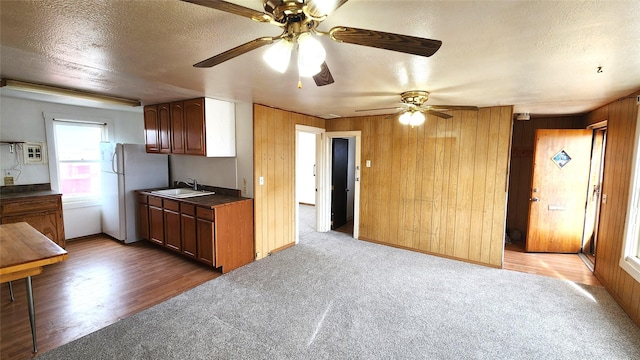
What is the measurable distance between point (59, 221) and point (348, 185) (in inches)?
191

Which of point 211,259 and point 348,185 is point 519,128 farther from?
point 211,259

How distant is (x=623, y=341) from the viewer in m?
2.21

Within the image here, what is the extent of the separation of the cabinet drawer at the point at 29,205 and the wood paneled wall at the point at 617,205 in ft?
22.5

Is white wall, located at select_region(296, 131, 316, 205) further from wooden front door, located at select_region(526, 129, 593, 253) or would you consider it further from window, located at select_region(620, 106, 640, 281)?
window, located at select_region(620, 106, 640, 281)

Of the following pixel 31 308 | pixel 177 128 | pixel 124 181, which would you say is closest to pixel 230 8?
pixel 31 308

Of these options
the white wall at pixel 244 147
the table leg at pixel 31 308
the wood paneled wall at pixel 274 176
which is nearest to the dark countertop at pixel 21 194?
the table leg at pixel 31 308

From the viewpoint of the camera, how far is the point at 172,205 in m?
3.77

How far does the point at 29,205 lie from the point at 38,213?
0.15 m

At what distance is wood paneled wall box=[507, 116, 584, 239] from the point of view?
4691 mm

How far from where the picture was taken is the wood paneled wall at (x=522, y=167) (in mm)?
4691

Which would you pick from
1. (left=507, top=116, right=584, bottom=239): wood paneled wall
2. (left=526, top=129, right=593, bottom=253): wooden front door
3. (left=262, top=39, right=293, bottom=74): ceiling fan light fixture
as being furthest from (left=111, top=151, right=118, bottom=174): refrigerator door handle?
(left=507, top=116, right=584, bottom=239): wood paneled wall

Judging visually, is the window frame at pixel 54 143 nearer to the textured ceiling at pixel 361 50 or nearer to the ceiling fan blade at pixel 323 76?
the textured ceiling at pixel 361 50

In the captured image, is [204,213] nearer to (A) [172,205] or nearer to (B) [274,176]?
(A) [172,205]

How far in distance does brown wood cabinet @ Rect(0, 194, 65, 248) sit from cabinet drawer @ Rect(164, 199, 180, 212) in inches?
59.7
